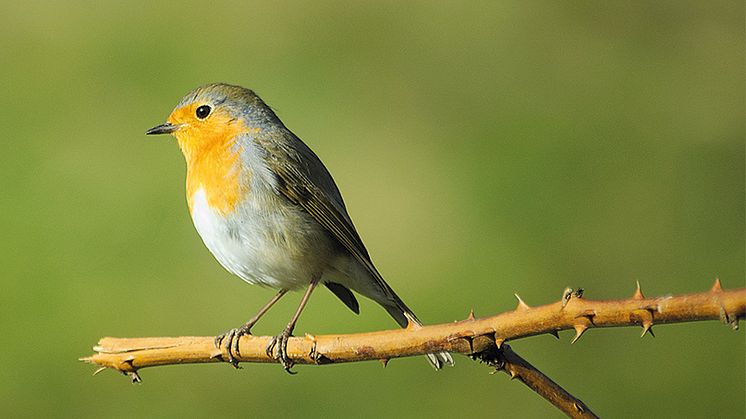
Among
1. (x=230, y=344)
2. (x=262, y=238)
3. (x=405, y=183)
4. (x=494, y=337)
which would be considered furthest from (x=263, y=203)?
(x=405, y=183)

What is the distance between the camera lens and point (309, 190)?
2.47 m

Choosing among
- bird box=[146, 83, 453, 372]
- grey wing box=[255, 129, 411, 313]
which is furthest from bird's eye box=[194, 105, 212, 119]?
grey wing box=[255, 129, 411, 313]

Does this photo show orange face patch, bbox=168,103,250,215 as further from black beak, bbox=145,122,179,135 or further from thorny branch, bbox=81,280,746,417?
thorny branch, bbox=81,280,746,417

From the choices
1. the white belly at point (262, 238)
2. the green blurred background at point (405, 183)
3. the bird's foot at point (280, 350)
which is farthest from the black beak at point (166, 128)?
the green blurred background at point (405, 183)

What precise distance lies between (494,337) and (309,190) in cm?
127

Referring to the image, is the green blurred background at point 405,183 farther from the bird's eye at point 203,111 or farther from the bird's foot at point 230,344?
the bird's foot at point 230,344

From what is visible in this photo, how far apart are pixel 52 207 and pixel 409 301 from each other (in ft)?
5.17

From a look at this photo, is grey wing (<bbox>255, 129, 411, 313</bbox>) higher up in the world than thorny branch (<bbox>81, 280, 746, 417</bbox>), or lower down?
higher up

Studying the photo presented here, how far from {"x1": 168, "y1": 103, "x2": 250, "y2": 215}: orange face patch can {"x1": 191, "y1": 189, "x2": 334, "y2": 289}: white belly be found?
0.03 metres

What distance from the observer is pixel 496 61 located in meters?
4.97

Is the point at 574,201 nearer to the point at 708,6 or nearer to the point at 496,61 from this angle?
the point at 496,61

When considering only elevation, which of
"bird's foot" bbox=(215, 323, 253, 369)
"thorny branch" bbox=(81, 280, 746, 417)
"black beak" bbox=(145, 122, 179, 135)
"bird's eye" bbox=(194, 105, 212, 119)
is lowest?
"thorny branch" bbox=(81, 280, 746, 417)

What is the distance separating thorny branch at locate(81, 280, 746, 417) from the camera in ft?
3.40

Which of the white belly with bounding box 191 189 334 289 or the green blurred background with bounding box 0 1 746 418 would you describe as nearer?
the white belly with bounding box 191 189 334 289
